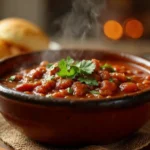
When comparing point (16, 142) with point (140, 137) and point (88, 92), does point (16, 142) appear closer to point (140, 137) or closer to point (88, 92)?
point (88, 92)

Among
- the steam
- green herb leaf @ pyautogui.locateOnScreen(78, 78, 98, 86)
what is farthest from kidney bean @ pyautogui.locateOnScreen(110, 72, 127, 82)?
the steam

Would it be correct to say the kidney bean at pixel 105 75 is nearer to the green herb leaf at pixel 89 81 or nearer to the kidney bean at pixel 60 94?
the green herb leaf at pixel 89 81

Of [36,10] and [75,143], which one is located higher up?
[75,143]

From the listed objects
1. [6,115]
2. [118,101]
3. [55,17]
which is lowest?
[55,17]

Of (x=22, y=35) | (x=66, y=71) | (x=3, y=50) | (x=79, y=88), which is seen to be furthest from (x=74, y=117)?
(x=22, y=35)

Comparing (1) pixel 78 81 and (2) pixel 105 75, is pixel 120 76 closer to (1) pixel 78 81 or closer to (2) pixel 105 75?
(2) pixel 105 75

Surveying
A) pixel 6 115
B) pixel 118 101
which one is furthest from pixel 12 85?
pixel 118 101
